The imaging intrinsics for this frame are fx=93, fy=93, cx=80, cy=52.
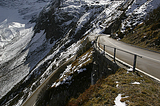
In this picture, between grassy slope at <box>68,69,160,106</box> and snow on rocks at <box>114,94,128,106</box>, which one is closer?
grassy slope at <box>68,69,160,106</box>

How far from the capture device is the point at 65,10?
104125 millimetres

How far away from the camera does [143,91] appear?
14.3ft

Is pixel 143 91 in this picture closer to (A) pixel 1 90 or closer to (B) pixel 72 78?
(B) pixel 72 78

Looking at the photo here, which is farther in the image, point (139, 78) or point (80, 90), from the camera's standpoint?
point (80, 90)

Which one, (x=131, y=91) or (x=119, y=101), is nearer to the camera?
(x=119, y=101)

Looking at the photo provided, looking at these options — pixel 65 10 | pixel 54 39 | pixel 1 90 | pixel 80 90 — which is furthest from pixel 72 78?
pixel 65 10

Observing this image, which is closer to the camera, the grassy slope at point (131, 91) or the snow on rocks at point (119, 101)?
the grassy slope at point (131, 91)

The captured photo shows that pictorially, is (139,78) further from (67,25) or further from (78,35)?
(67,25)

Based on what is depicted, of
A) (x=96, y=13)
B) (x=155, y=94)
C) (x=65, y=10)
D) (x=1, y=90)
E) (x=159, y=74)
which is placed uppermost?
(x=65, y=10)

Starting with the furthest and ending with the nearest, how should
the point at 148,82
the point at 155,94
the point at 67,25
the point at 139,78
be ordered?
1. the point at 67,25
2. the point at 139,78
3. the point at 148,82
4. the point at 155,94

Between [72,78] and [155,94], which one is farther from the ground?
[155,94]

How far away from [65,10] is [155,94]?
113217 millimetres

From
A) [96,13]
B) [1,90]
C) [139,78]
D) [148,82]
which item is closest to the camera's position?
[148,82]

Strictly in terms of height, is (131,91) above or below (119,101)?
above
